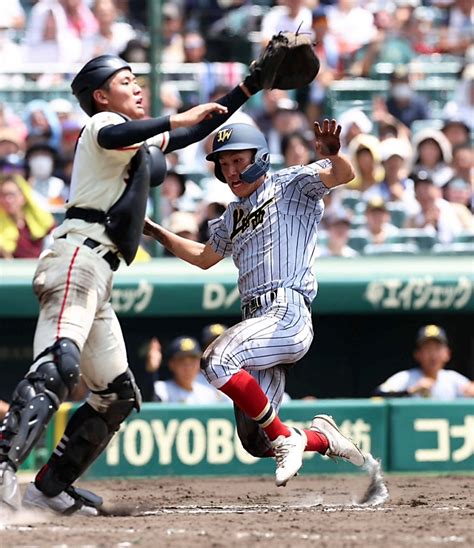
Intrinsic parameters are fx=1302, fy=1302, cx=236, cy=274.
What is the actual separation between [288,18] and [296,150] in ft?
6.27

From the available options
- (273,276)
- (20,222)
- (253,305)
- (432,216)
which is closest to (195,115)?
(273,276)

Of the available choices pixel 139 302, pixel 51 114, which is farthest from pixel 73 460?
pixel 51 114

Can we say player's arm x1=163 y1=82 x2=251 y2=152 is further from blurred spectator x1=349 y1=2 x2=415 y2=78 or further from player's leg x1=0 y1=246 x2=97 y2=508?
blurred spectator x1=349 y1=2 x2=415 y2=78

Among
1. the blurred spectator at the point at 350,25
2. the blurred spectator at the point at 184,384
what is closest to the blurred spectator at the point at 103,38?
the blurred spectator at the point at 350,25

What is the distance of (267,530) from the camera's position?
15.4 ft

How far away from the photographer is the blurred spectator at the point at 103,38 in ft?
37.3

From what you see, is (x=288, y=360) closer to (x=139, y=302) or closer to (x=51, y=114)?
(x=139, y=302)

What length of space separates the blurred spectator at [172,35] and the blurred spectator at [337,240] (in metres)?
2.71

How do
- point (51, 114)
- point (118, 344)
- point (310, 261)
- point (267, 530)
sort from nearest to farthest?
1. point (267, 530)
2. point (118, 344)
3. point (310, 261)
4. point (51, 114)

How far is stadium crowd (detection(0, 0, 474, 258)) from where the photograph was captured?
33.0 feet

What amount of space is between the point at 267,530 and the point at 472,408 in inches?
182

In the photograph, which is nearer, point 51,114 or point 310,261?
point 310,261

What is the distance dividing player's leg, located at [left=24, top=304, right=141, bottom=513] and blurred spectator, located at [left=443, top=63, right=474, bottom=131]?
6.87 metres

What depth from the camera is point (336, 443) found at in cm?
583
